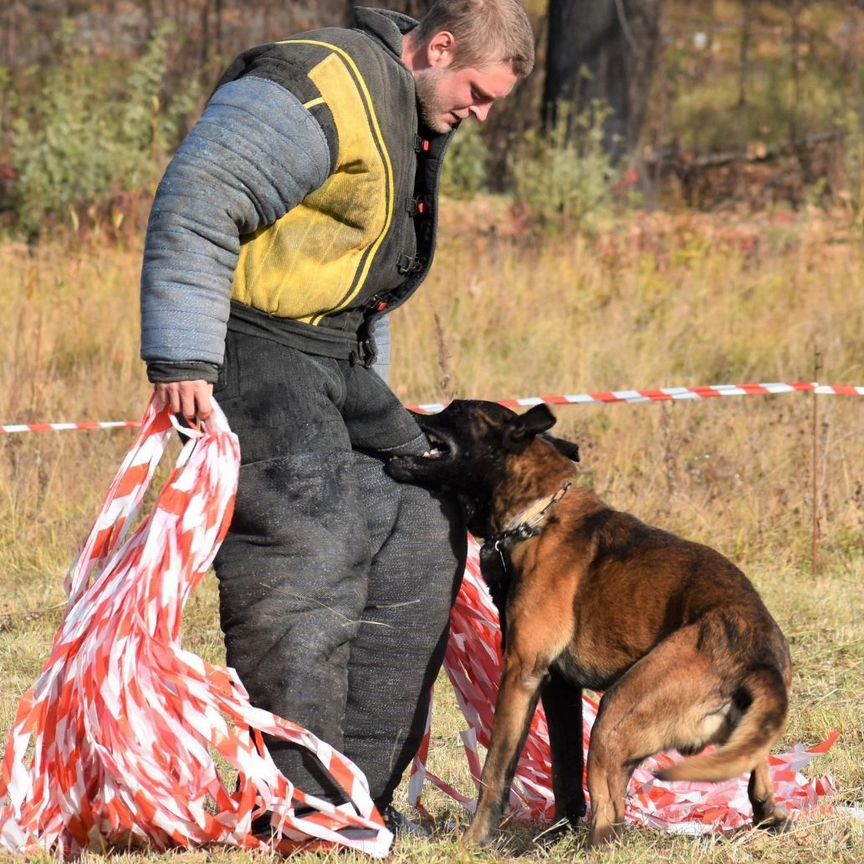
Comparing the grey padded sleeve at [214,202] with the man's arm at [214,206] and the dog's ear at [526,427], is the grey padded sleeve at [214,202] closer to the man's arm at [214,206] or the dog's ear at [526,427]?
the man's arm at [214,206]

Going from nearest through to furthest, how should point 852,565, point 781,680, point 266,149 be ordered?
point 266,149
point 781,680
point 852,565

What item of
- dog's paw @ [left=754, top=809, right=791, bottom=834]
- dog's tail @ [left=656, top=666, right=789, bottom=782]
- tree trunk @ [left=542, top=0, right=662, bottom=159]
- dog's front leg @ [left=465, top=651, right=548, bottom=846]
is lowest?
dog's paw @ [left=754, top=809, right=791, bottom=834]

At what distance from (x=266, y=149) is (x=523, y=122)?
11.4 m

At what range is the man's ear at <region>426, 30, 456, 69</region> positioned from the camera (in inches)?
135

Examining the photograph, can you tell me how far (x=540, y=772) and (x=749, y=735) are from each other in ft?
3.20

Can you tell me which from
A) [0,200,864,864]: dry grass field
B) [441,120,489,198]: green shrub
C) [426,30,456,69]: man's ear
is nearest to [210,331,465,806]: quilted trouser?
[0,200,864,864]: dry grass field

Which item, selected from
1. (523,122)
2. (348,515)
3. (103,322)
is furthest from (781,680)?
Result: (523,122)

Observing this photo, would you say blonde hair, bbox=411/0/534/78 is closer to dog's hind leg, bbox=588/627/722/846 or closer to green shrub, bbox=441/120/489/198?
dog's hind leg, bbox=588/627/722/846

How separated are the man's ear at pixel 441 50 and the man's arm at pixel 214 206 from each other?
470 mm

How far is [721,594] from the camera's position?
3.50 m

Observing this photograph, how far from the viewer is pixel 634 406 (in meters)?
7.34

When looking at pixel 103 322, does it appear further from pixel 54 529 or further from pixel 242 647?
pixel 242 647

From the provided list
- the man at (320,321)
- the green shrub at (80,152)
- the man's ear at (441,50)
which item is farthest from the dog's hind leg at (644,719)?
the green shrub at (80,152)

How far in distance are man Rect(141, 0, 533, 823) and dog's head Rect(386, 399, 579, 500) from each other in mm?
267
